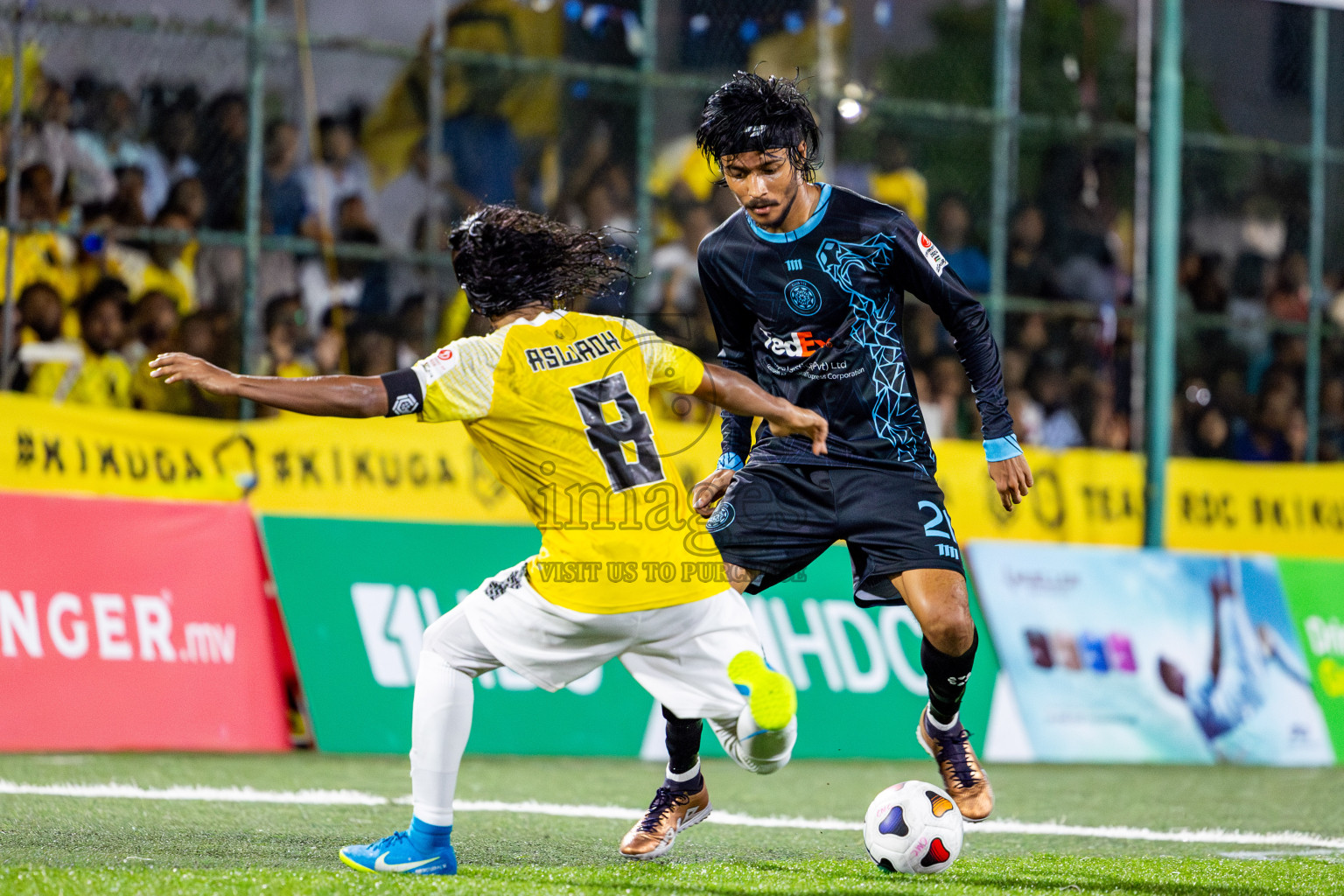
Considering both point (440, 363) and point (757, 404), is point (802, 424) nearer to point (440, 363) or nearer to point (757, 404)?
point (757, 404)

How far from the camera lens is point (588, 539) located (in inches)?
180

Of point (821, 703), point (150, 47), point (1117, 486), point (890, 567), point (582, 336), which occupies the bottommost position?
point (821, 703)

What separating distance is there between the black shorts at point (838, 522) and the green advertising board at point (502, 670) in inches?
142

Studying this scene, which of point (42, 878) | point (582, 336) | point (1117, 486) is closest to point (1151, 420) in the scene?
point (1117, 486)

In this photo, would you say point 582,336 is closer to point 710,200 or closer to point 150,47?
point 150,47

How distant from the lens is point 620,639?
4.63 m

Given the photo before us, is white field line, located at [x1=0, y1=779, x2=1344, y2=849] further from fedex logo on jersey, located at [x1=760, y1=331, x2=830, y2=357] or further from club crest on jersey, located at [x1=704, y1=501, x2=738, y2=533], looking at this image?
fedex logo on jersey, located at [x1=760, y1=331, x2=830, y2=357]

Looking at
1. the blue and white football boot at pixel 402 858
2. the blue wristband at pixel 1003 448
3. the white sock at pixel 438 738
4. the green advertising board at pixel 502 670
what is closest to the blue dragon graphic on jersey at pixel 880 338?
the blue wristband at pixel 1003 448

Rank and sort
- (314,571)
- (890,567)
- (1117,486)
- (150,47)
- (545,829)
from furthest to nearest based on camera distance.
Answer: (1117,486) → (150,47) → (314,571) → (545,829) → (890,567)

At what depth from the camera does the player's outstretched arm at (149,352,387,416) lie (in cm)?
424

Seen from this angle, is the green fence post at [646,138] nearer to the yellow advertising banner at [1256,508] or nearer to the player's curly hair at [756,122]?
the yellow advertising banner at [1256,508]

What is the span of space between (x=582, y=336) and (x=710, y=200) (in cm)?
713

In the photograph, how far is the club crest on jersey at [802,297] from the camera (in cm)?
533

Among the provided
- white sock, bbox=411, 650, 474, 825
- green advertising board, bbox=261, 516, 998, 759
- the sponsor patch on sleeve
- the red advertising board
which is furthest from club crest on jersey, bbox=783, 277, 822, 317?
the red advertising board
